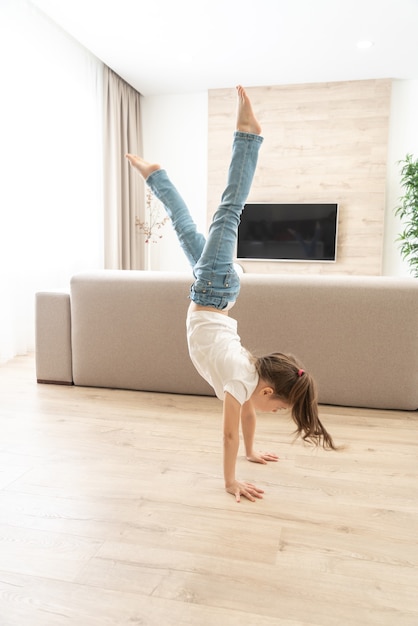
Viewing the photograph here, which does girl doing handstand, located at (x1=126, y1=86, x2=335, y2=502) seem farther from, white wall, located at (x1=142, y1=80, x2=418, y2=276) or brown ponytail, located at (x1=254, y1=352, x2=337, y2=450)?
white wall, located at (x1=142, y1=80, x2=418, y2=276)

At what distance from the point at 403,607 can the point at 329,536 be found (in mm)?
290

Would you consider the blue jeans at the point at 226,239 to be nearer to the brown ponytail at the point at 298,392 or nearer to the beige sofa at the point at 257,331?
the brown ponytail at the point at 298,392

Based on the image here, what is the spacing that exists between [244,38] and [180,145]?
72.9 inches

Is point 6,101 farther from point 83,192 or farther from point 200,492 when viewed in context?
point 200,492

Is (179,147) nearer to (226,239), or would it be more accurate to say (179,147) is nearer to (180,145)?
(180,145)

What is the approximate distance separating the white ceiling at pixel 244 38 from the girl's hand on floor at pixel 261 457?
11.7ft

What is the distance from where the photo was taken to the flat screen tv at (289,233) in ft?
18.6

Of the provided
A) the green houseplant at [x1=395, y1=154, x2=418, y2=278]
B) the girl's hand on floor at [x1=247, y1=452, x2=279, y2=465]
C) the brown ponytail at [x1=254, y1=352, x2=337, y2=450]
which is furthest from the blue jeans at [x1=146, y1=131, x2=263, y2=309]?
the green houseplant at [x1=395, y1=154, x2=418, y2=278]

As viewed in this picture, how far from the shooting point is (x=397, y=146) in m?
5.49

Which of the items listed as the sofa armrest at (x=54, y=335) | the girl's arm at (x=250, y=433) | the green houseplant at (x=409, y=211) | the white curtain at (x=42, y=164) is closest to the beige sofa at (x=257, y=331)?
the sofa armrest at (x=54, y=335)

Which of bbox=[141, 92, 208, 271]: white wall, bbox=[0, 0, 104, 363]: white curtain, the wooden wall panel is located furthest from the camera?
bbox=[141, 92, 208, 271]: white wall

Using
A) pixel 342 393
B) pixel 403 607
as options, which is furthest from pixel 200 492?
pixel 342 393

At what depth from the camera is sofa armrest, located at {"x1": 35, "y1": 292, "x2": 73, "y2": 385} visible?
8.91 feet

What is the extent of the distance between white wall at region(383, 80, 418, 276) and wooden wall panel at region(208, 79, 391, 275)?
0.38 feet
